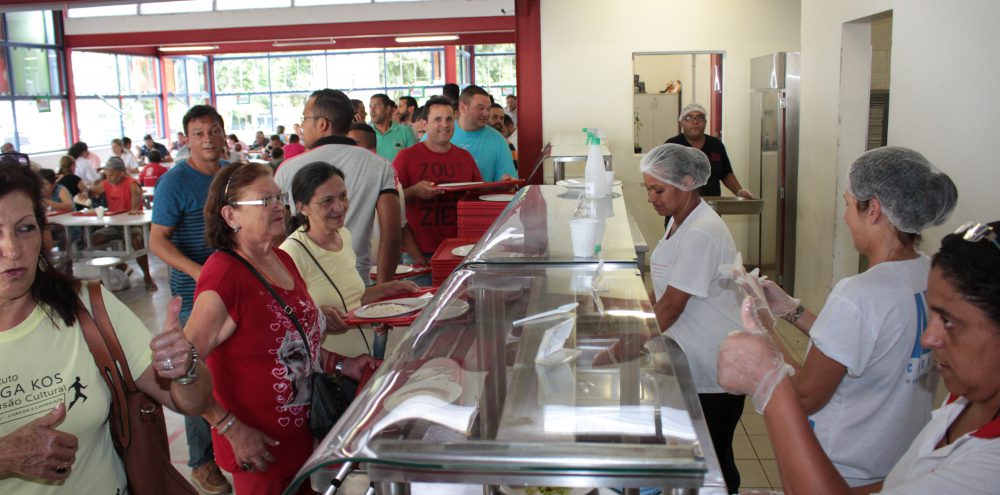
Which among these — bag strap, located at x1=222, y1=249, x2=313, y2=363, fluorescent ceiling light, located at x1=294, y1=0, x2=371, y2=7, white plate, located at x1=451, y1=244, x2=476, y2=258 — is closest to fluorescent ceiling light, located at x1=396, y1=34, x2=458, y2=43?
fluorescent ceiling light, located at x1=294, y1=0, x2=371, y2=7

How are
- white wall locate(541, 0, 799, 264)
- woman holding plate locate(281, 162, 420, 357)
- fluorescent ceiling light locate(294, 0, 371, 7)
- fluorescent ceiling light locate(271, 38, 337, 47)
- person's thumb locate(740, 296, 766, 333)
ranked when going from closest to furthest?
person's thumb locate(740, 296, 766, 333) → woman holding plate locate(281, 162, 420, 357) → white wall locate(541, 0, 799, 264) → fluorescent ceiling light locate(294, 0, 371, 7) → fluorescent ceiling light locate(271, 38, 337, 47)

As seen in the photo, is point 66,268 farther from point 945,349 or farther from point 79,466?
point 945,349

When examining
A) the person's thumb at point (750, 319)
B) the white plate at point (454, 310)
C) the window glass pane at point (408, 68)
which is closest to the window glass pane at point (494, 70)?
the window glass pane at point (408, 68)

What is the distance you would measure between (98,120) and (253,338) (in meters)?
21.1

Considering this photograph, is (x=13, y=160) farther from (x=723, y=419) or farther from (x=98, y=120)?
(x=98, y=120)

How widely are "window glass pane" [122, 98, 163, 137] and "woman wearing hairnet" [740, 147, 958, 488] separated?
74.8 feet

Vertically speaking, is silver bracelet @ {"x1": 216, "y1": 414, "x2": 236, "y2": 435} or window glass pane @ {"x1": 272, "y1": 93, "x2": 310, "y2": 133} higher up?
window glass pane @ {"x1": 272, "y1": 93, "x2": 310, "y2": 133}

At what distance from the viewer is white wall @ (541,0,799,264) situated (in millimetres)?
7531

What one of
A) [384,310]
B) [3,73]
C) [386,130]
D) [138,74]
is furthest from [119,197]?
[138,74]

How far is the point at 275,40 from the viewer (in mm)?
16703

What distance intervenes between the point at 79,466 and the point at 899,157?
2180 mm

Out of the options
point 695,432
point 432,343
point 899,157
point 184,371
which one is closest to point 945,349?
point 695,432

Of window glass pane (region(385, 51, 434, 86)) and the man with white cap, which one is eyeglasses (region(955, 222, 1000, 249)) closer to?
the man with white cap

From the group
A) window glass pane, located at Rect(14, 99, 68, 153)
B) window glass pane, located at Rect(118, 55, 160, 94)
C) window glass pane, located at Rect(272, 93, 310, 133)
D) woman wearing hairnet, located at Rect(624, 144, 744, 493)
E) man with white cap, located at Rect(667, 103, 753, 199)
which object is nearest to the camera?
woman wearing hairnet, located at Rect(624, 144, 744, 493)
